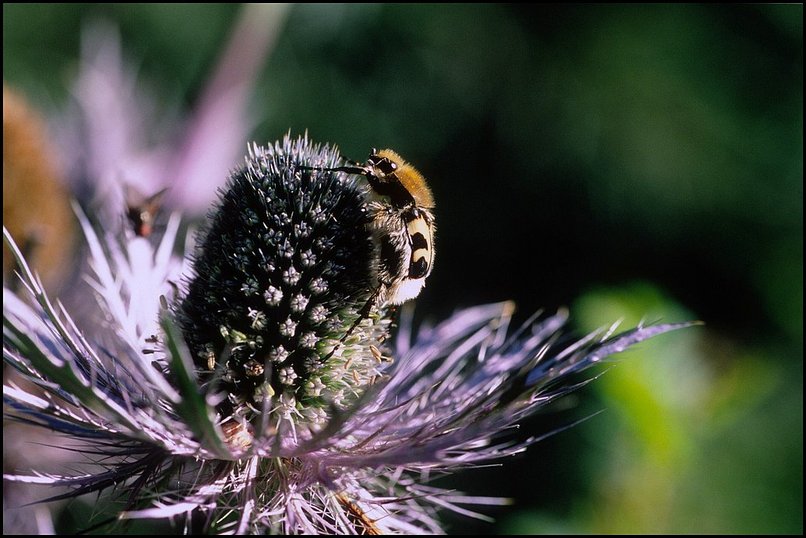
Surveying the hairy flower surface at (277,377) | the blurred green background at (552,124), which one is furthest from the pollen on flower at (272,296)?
the blurred green background at (552,124)

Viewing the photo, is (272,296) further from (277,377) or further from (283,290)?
(277,377)

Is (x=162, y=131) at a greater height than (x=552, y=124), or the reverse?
(x=552, y=124)

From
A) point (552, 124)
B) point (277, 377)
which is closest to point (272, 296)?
point (277, 377)

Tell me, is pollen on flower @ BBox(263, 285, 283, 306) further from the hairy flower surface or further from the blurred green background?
the blurred green background

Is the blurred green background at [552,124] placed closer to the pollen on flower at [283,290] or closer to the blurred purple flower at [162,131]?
the blurred purple flower at [162,131]

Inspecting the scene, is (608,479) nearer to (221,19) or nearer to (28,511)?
(28,511)
